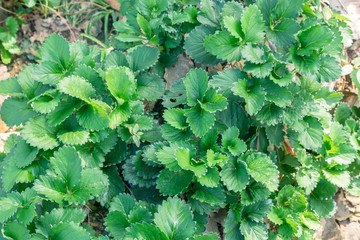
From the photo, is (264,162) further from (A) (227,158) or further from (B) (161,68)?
(B) (161,68)

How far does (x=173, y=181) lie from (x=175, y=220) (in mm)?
215

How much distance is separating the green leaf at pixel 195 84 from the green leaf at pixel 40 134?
620 mm

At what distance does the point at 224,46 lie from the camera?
1480 mm

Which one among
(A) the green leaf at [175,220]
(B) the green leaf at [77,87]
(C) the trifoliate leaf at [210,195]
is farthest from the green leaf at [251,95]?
(B) the green leaf at [77,87]

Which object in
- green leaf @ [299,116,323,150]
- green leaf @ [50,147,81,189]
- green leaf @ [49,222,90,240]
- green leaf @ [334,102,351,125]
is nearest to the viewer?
green leaf @ [49,222,90,240]

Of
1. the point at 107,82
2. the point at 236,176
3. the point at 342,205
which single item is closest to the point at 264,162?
the point at 236,176

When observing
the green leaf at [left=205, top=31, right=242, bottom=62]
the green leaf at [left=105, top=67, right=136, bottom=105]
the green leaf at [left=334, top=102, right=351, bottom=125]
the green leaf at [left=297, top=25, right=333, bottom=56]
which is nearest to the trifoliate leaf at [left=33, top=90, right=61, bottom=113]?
the green leaf at [left=105, top=67, right=136, bottom=105]

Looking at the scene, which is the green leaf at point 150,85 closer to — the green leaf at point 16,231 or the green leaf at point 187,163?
the green leaf at point 187,163

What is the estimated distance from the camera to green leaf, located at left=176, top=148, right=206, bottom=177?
50.1 inches

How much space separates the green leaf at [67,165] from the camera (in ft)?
4.19

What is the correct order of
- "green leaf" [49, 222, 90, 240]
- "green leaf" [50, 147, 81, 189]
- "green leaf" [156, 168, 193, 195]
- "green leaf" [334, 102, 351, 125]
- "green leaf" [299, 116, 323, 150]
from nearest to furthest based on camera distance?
"green leaf" [49, 222, 90, 240] < "green leaf" [50, 147, 81, 189] < "green leaf" [156, 168, 193, 195] < "green leaf" [299, 116, 323, 150] < "green leaf" [334, 102, 351, 125]

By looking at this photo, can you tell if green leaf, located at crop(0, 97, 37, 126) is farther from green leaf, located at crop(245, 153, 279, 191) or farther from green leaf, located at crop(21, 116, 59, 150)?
green leaf, located at crop(245, 153, 279, 191)

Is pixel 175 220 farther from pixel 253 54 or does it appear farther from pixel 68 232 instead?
pixel 253 54

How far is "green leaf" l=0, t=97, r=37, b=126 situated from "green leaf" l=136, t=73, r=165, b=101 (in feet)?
1.68
